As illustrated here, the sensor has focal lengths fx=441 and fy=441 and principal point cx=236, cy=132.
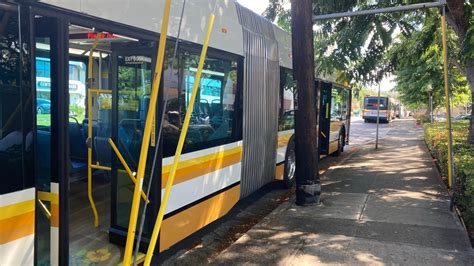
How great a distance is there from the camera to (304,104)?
23.7ft

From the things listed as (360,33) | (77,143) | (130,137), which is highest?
(360,33)

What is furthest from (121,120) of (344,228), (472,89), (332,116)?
(472,89)

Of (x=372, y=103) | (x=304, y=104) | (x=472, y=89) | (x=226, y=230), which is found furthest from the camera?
(x=372, y=103)

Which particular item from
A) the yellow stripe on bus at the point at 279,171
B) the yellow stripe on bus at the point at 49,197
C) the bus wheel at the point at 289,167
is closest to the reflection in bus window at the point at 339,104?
the bus wheel at the point at 289,167

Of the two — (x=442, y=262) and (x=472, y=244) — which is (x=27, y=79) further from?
(x=472, y=244)

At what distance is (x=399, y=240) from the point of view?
5.38 metres

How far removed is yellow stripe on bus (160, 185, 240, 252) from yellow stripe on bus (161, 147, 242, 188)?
0.37 m

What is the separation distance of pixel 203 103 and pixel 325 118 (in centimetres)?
737

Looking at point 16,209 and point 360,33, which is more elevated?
point 360,33

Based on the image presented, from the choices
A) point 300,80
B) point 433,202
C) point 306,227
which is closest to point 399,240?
point 306,227

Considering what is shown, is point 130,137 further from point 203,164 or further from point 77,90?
point 77,90

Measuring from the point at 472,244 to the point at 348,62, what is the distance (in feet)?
16.4

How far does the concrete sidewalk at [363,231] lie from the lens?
486 cm

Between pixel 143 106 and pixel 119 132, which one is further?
pixel 119 132
